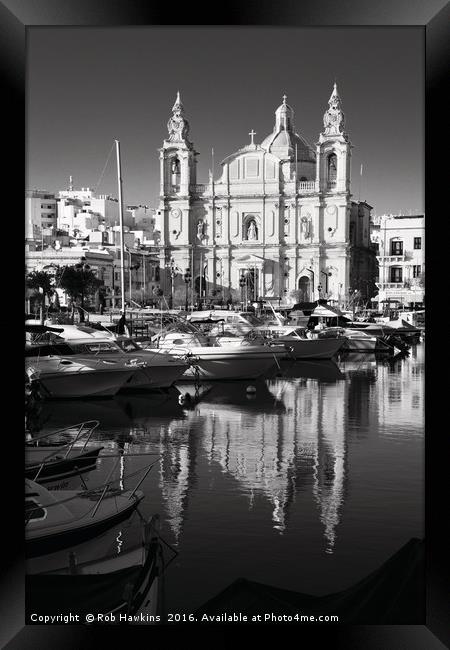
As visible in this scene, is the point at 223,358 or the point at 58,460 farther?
the point at 223,358

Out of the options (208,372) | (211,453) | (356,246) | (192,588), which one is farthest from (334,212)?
(192,588)

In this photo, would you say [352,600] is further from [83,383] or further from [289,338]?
[289,338]

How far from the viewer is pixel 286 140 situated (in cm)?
5306

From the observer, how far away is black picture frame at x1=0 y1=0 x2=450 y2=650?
310 centimetres

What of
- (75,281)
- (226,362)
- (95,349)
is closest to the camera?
(95,349)

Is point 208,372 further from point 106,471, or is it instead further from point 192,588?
point 192,588

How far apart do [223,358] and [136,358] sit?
2.54 meters

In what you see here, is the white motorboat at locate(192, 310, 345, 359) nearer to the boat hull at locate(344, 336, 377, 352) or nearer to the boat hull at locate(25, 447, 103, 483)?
the boat hull at locate(344, 336, 377, 352)

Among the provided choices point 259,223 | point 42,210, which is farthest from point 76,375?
point 42,210

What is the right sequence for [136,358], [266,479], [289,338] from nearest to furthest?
[266,479]
[136,358]
[289,338]

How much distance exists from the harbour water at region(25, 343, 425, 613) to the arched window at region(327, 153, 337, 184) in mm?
35889
